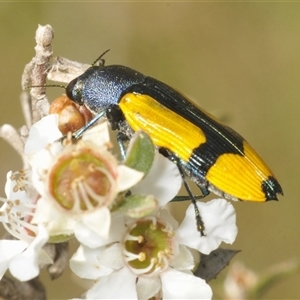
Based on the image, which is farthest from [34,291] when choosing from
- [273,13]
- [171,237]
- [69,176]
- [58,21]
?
[273,13]

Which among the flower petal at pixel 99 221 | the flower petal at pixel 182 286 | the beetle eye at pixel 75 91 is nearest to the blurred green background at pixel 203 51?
the beetle eye at pixel 75 91

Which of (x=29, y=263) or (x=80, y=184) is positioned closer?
(x=80, y=184)

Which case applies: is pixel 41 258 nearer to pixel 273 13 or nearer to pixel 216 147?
pixel 216 147

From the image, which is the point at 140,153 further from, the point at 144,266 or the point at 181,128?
the point at 181,128

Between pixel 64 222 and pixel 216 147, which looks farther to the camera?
pixel 216 147

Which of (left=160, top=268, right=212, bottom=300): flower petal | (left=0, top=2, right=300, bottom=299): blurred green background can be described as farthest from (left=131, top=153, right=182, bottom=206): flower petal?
(left=0, top=2, right=300, bottom=299): blurred green background

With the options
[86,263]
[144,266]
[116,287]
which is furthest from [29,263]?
[144,266]
